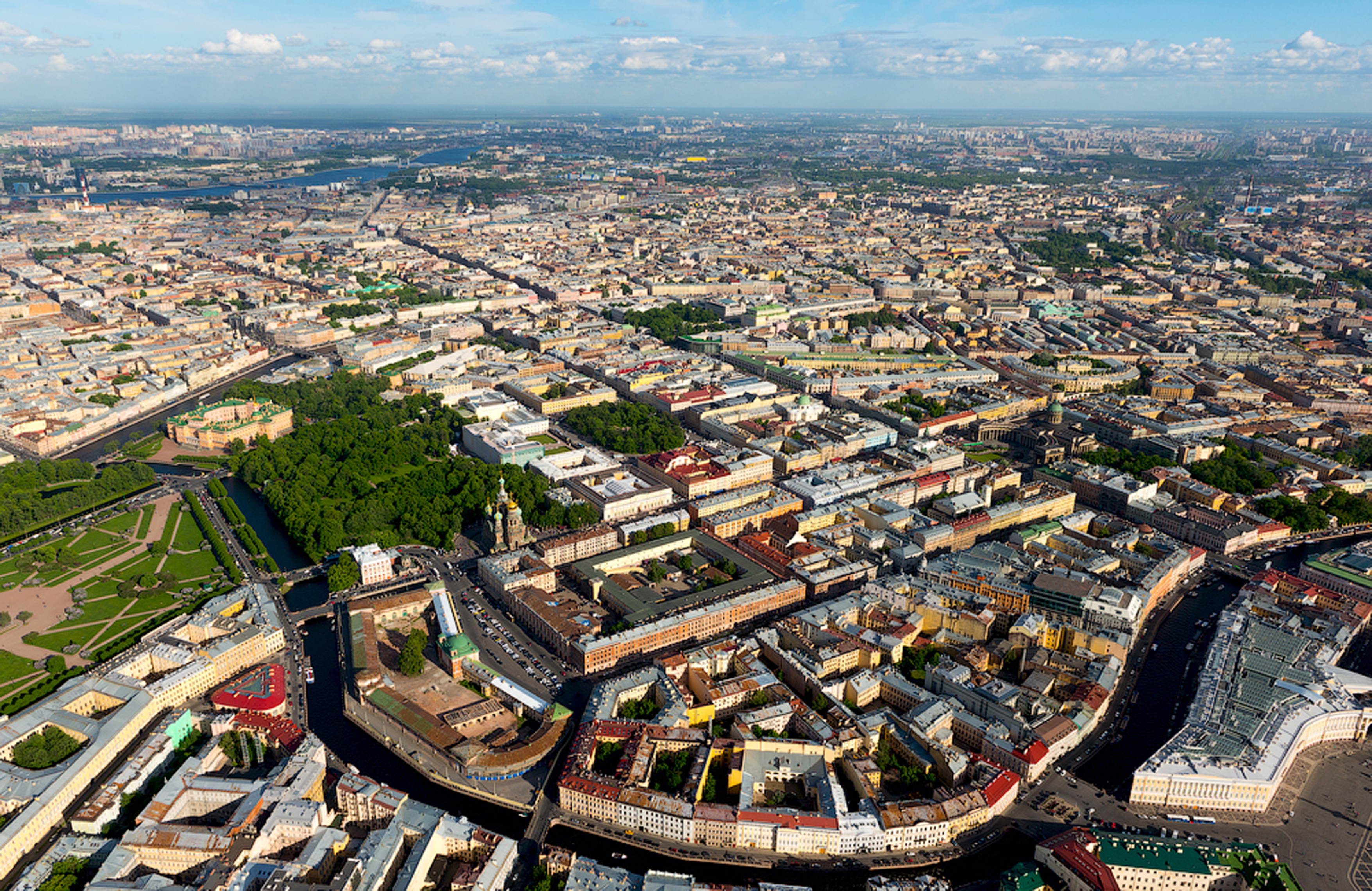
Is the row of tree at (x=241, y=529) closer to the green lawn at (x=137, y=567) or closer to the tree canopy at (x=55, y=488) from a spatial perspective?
the green lawn at (x=137, y=567)

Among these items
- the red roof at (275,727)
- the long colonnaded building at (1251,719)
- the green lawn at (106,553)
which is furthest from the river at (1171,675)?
the green lawn at (106,553)

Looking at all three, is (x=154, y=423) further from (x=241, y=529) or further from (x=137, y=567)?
(x=137, y=567)

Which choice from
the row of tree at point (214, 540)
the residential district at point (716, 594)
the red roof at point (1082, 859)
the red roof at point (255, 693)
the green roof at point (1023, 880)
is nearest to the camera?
the red roof at point (1082, 859)

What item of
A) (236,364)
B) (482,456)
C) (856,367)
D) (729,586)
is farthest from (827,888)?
(236,364)

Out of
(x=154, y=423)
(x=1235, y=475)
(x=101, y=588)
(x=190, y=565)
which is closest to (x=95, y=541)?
(x=101, y=588)

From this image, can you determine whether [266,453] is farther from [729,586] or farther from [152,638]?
[729,586]
